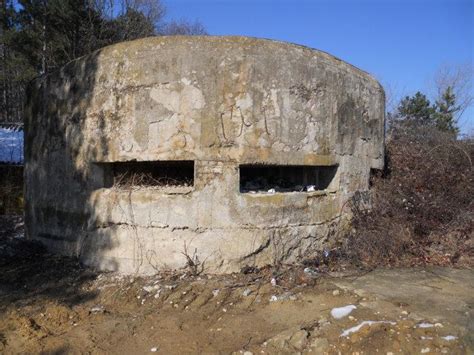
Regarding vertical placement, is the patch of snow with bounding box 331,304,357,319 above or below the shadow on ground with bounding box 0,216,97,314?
above

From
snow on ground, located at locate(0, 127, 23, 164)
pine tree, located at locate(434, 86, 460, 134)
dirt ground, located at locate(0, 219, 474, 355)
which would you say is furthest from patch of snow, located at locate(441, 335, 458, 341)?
pine tree, located at locate(434, 86, 460, 134)

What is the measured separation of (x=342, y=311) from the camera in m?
3.50

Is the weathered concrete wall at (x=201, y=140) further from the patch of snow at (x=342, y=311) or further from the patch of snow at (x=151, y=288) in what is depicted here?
the patch of snow at (x=342, y=311)

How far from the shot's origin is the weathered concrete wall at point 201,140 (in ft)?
14.8

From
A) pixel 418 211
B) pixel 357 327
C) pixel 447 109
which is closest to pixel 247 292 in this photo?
pixel 357 327

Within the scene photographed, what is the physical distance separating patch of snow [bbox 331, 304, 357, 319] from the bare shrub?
1443 mm

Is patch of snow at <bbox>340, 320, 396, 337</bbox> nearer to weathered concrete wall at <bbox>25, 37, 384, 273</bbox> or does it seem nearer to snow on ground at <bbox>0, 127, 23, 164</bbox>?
weathered concrete wall at <bbox>25, 37, 384, 273</bbox>

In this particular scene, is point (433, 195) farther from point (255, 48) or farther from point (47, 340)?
point (47, 340)

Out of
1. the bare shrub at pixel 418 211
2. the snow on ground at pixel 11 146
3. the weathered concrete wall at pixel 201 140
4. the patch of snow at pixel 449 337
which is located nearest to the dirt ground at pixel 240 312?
the patch of snow at pixel 449 337

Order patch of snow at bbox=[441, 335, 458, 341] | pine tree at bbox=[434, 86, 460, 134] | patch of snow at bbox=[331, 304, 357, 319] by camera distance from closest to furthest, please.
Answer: patch of snow at bbox=[441, 335, 458, 341] → patch of snow at bbox=[331, 304, 357, 319] → pine tree at bbox=[434, 86, 460, 134]

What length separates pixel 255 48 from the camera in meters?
4.59

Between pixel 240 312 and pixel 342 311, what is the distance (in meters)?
0.90

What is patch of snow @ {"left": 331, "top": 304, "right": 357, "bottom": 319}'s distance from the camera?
343 cm

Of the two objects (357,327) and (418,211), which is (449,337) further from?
(418,211)
